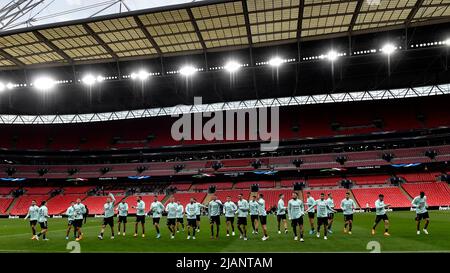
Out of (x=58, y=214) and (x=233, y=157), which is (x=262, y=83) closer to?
(x=233, y=157)

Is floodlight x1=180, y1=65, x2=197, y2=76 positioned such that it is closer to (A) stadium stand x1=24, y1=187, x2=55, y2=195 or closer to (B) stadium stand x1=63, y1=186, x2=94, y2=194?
(B) stadium stand x1=63, y1=186, x2=94, y2=194

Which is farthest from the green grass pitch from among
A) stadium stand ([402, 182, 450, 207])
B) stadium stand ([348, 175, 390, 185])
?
stadium stand ([348, 175, 390, 185])

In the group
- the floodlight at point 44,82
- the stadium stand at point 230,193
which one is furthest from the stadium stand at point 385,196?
the floodlight at point 44,82

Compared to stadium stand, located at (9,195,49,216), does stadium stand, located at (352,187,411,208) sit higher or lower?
higher

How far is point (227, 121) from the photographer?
58.2 meters

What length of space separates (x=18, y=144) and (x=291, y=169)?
1883 inches

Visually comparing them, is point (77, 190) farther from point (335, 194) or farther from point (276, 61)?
point (335, 194)

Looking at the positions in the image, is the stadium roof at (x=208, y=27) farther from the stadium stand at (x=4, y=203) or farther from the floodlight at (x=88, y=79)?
the stadium stand at (x=4, y=203)

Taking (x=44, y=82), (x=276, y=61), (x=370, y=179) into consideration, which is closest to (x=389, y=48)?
(x=276, y=61)

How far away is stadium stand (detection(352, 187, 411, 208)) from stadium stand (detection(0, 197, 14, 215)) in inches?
1944

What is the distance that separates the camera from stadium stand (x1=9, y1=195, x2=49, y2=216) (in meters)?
47.7

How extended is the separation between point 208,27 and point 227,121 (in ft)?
89.9
